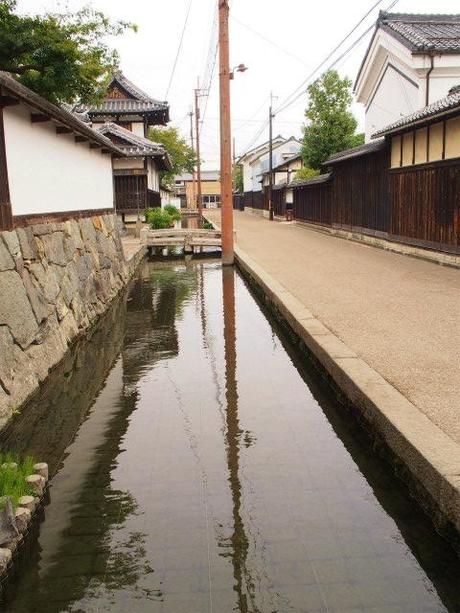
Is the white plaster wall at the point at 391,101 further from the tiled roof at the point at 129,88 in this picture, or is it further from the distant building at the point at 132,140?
the tiled roof at the point at 129,88

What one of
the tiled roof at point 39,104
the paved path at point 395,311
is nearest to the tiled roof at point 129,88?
the paved path at point 395,311

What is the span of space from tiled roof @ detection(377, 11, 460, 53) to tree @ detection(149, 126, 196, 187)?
26149 mm

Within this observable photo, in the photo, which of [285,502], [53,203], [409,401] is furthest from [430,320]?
[53,203]

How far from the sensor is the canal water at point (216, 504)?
11.7 ft

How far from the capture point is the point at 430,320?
8.41 m

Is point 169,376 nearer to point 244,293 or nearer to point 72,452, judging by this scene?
point 72,452

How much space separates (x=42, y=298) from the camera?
8.48 metres

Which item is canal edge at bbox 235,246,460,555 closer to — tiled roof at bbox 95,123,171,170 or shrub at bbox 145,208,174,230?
shrub at bbox 145,208,174,230

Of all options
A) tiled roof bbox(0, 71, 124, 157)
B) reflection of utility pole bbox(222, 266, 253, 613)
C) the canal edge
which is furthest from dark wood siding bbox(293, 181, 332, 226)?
the canal edge

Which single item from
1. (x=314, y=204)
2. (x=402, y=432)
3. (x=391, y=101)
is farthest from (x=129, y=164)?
(x=402, y=432)

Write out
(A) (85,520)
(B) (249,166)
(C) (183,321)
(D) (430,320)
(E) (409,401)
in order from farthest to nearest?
(B) (249,166) → (C) (183,321) → (D) (430,320) → (E) (409,401) → (A) (85,520)

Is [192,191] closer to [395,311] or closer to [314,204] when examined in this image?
[314,204]

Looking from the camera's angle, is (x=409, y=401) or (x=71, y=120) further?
(x=71, y=120)

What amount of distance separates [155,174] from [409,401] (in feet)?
112
